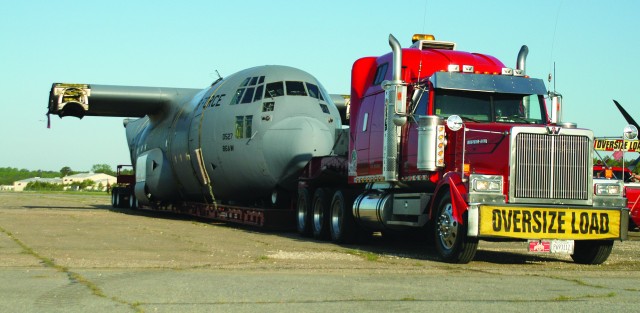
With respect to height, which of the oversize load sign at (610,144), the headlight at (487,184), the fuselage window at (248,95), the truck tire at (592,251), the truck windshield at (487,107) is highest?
the fuselage window at (248,95)

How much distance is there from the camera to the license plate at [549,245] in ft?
41.3

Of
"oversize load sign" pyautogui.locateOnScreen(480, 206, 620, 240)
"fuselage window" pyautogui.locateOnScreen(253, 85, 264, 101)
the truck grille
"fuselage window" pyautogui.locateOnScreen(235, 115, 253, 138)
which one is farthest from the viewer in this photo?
"fuselage window" pyautogui.locateOnScreen(253, 85, 264, 101)

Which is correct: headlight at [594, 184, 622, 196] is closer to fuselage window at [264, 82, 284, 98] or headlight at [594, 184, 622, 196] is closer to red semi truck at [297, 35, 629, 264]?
red semi truck at [297, 35, 629, 264]

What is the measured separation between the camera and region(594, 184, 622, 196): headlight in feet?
43.1

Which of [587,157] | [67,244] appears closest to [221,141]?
[67,244]

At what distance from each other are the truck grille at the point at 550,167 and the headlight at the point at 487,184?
31cm

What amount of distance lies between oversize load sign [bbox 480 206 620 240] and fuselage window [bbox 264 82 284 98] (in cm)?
957

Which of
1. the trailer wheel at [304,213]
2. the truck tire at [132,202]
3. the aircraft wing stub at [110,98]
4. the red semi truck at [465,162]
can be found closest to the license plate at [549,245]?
the red semi truck at [465,162]

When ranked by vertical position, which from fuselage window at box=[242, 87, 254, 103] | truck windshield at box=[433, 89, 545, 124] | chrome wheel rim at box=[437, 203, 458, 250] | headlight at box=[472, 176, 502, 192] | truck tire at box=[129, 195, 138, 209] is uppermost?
fuselage window at box=[242, 87, 254, 103]

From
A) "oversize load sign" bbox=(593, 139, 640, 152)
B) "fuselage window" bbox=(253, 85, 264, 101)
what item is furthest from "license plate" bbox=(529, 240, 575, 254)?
"fuselage window" bbox=(253, 85, 264, 101)

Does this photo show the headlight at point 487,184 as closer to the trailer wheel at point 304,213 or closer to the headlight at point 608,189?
the headlight at point 608,189

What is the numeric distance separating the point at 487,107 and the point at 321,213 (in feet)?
17.5

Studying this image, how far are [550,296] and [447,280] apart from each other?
1.67 meters

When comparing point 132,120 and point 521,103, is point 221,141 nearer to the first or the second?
point 521,103
